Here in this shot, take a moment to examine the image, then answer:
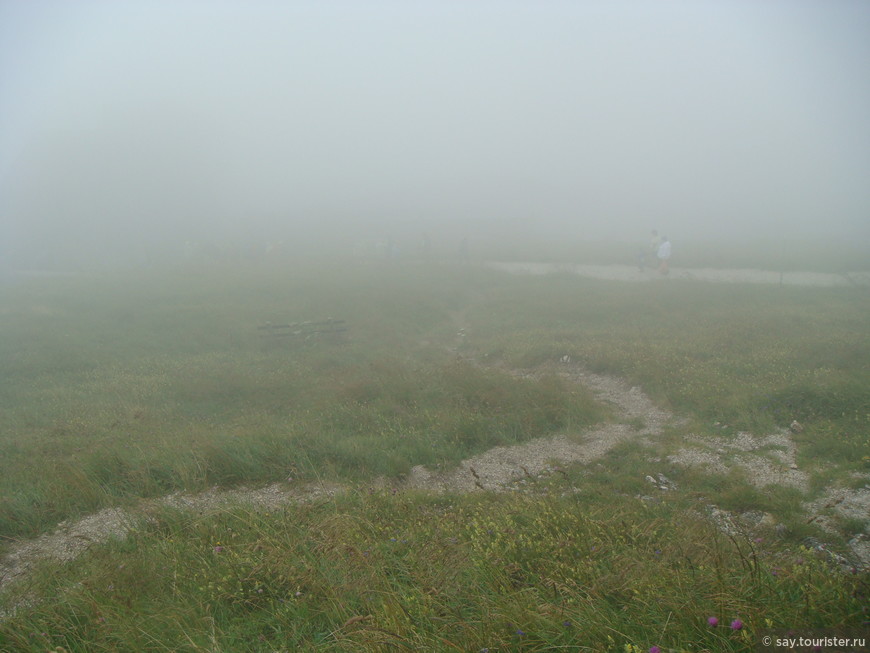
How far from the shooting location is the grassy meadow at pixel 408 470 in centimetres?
387

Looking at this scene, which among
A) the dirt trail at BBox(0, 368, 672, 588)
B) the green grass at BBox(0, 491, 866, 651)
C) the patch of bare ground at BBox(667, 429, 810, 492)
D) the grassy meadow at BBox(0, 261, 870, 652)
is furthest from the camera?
the patch of bare ground at BBox(667, 429, 810, 492)

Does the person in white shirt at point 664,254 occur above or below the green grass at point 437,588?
above

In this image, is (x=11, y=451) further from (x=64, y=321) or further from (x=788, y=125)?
(x=788, y=125)

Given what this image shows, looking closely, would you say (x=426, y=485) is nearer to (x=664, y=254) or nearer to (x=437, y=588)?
(x=437, y=588)

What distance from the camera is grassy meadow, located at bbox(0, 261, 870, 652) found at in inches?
152

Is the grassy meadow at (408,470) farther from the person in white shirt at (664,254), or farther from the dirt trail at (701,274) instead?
the person in white shirt at (664,254)

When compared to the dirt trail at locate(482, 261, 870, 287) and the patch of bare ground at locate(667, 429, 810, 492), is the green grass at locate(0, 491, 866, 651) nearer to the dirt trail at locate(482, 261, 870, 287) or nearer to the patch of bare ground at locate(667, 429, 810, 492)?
the patch of bare ground at locate(667, 429, 810, 492)

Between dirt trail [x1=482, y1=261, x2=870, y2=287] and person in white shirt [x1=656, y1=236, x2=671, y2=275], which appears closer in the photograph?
dirt trail [x1=482, y1=261, x2=870, y2=287]

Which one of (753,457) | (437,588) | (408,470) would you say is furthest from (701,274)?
(437,588)

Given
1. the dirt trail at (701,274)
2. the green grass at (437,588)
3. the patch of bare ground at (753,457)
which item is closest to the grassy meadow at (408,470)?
the green grass at (437,588)

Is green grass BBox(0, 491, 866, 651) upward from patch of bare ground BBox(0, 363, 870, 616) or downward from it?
upward

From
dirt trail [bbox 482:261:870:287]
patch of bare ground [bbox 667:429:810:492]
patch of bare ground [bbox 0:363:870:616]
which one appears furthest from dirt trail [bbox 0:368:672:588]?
dirt trail [bbox 482:261:870:287]

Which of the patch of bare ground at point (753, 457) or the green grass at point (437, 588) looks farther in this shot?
the patch of bare ground at point (753, 457)

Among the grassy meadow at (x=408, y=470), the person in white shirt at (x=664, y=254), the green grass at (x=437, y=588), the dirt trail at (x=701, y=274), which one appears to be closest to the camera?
the green grass at (x=437, y=588)
